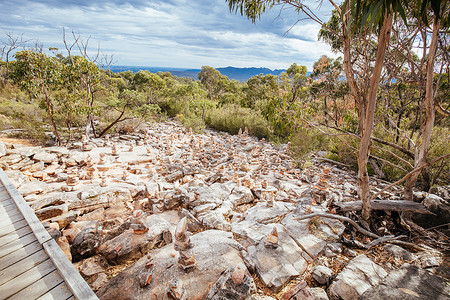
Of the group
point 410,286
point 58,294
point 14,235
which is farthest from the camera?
point 14,235

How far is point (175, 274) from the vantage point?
2170 millimetres

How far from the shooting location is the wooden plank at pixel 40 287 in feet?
5.63

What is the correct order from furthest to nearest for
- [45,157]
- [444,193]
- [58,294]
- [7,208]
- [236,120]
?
1. [236,120]
2. [45,157]
3. [444,193]
4. [7,208]
5. [58,294]

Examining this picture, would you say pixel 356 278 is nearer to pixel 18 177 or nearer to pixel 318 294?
pixel 318 294

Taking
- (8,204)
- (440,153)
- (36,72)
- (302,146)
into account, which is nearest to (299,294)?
(8,204)

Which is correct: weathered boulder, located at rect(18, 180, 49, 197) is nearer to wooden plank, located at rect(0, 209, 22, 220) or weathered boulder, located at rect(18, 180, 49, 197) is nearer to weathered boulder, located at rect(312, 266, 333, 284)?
wooden plank, located at rect(0, 209, 22, 220)

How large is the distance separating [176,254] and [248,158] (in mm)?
5674

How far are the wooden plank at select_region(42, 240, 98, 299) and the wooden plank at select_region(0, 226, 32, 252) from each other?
0.54 meters

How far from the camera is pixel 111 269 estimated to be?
2641 millimetres

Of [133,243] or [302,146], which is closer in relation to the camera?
[133,243]

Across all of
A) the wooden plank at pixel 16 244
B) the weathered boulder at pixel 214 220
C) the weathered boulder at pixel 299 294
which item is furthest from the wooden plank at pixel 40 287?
the weathered boulder at pixel 299 294

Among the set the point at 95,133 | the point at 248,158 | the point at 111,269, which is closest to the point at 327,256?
the point at 111,269

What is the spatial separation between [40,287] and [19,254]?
65cm

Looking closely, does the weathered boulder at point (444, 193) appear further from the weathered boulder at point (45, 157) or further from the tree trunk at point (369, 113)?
the weathered boulder at point (45, 157)
